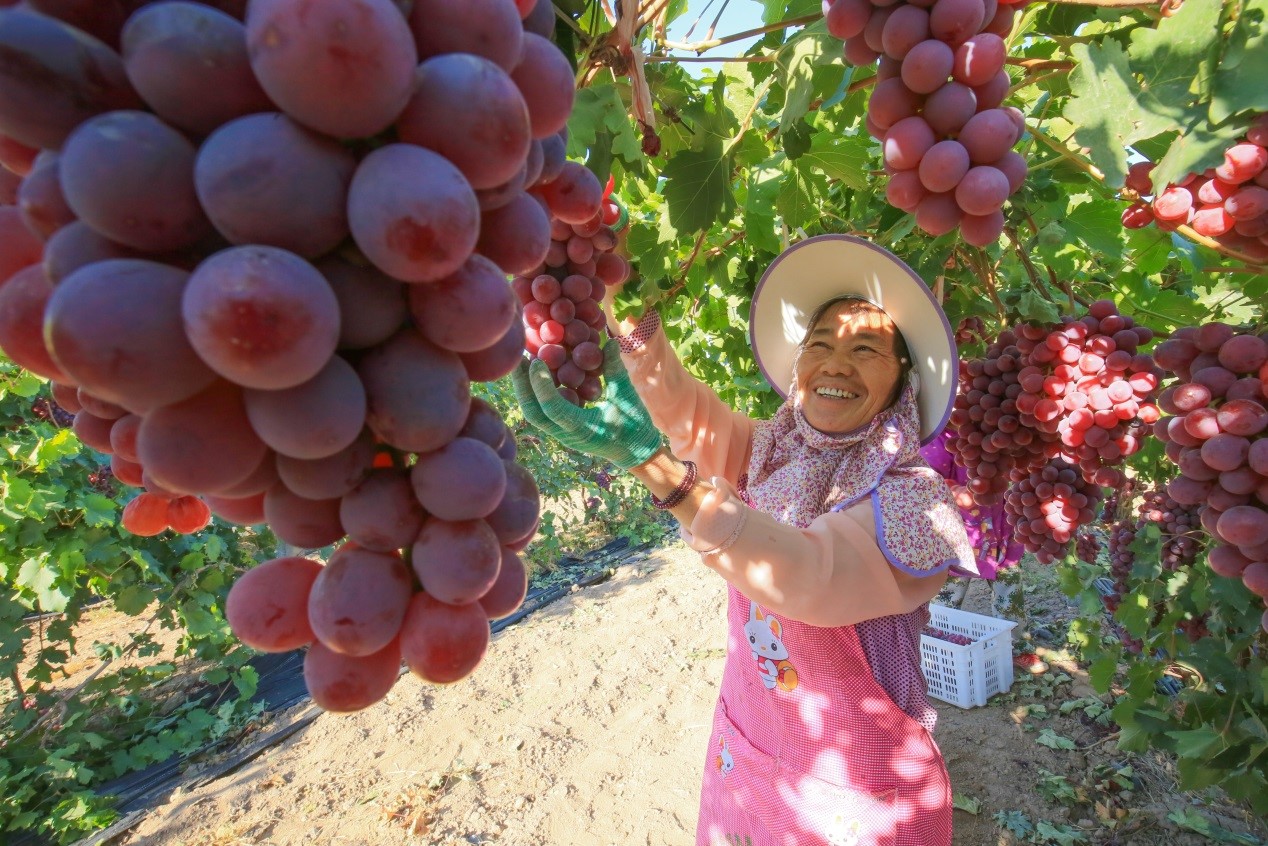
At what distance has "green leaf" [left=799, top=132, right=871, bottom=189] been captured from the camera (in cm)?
190

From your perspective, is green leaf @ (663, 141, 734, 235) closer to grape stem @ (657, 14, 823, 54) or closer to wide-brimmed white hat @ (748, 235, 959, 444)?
grape stem @ (657, 14, 823, 54)

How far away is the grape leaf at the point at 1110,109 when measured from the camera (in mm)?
1123

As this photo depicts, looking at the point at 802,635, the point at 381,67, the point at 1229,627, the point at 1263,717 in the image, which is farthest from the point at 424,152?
the point at 1229,627

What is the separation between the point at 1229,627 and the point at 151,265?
3.70 m

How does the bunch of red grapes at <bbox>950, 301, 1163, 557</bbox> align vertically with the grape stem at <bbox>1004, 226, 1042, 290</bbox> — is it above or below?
below

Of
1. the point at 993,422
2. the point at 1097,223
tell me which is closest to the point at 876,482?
the point at 993,422

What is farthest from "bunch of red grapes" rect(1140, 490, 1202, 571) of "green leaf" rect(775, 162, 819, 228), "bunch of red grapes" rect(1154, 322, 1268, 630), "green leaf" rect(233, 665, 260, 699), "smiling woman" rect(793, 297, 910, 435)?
"green leaf" rect(233, 665, 260, 699)

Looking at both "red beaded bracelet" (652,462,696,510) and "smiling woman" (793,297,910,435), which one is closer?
"red beaded bracelet" (652,462,696,510)

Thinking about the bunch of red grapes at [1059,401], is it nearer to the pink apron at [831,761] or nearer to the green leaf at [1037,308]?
the green leaf at [1037,308]

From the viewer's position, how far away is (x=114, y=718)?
527 cm

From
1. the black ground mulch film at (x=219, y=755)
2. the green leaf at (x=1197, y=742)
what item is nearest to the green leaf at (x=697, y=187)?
the green leaf at (x=1197, y=742)

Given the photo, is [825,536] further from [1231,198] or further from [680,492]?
[1231,198]

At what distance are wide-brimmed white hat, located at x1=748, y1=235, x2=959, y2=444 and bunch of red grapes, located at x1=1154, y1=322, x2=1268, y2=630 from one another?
0.69 meters

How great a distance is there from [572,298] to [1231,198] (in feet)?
4.21
